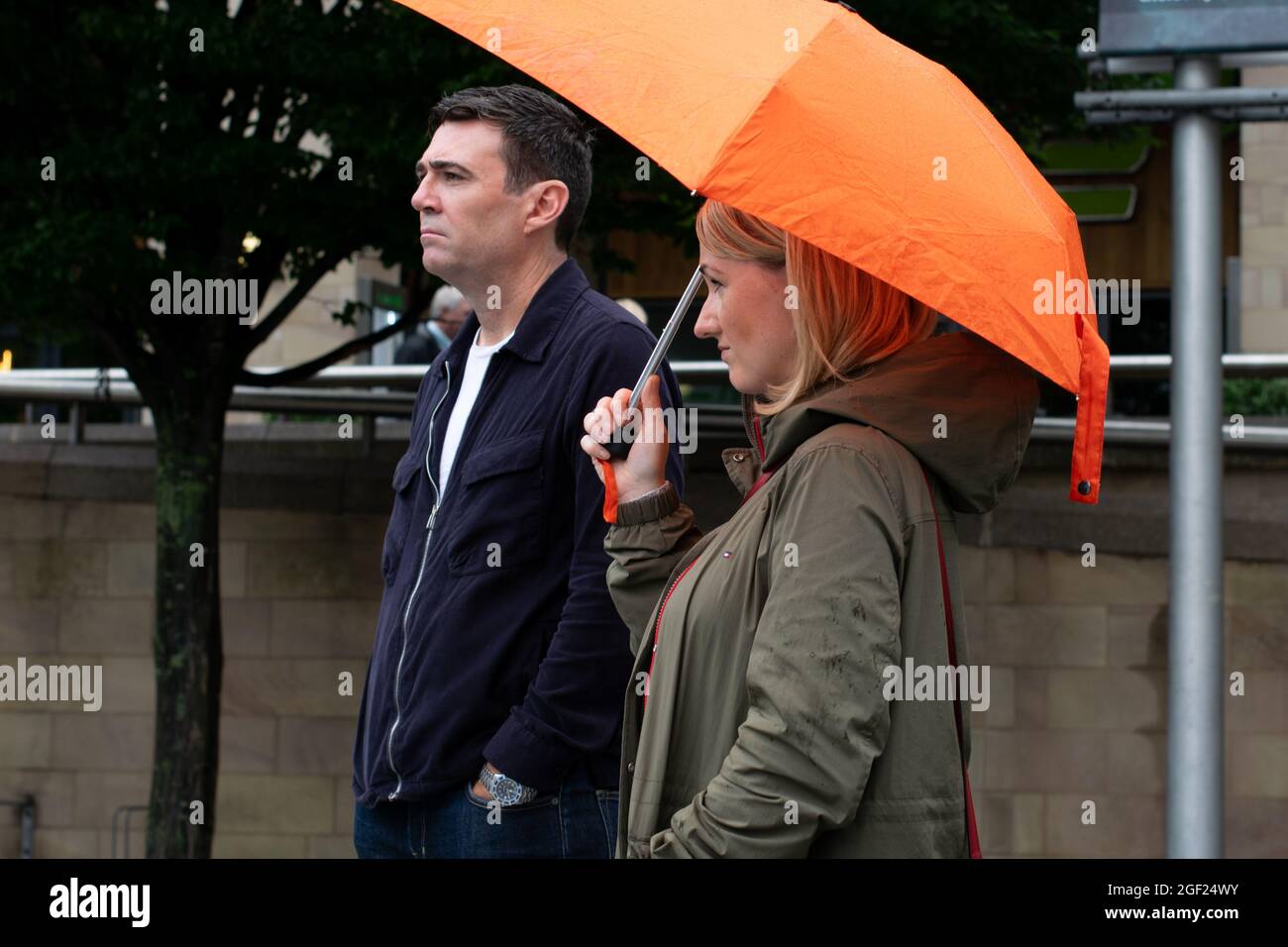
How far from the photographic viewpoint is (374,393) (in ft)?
28.9

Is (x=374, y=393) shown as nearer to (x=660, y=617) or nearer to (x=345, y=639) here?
(x=345, y=639)

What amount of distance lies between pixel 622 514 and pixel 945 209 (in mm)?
747

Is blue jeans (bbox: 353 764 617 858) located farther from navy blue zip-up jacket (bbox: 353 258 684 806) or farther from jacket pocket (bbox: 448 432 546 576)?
jacket pocket (bbox: 448 432 546 576)

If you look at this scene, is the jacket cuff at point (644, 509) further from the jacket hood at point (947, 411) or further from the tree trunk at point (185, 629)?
the tree trunk at point (185, 629)

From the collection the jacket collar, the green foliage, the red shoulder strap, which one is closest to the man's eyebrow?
the jacket collar

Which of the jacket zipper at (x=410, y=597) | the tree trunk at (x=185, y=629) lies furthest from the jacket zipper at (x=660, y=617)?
the tree trunk at (x=185, y=629)

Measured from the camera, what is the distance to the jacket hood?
94.9 inches

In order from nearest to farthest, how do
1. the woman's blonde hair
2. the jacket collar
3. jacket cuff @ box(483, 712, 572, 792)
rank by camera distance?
the woman's blonde hair, jacket cuff @ box(483, 712, 572, 792), the jacket collar

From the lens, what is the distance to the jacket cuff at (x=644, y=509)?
284 cm

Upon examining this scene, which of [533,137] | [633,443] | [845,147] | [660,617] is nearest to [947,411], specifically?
[845,147]

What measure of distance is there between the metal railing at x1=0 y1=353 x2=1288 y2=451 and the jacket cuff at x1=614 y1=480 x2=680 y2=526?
5.21 m

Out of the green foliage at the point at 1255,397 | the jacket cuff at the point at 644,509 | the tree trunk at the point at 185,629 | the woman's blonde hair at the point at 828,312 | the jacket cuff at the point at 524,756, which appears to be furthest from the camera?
the green foliage at the point at 1255,397

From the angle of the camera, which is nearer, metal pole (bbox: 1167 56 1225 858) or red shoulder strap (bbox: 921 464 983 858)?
red shoulder strap (bbox: 921 464 983 858)
